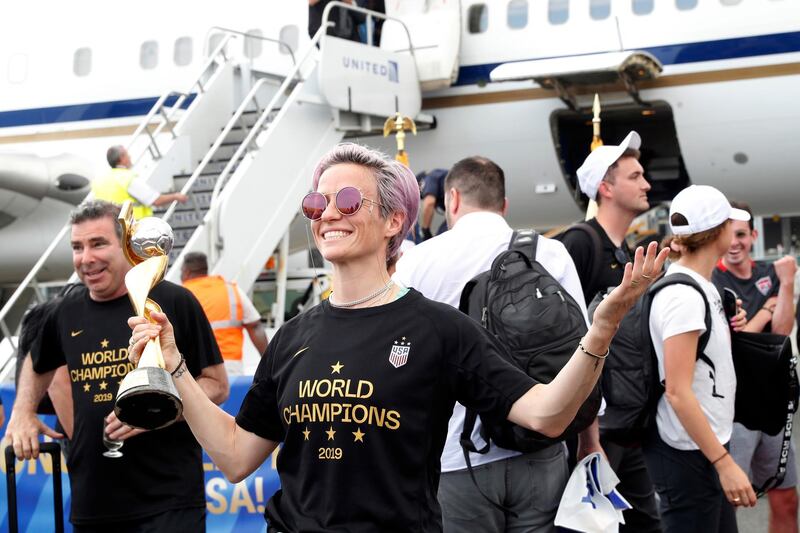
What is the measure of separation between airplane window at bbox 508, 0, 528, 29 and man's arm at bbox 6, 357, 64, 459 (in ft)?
25.8

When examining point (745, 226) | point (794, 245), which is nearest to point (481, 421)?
point (745, 226)

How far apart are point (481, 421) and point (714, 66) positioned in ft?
25.0

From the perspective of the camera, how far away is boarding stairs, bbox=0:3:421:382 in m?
9.29

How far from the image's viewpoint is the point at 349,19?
10.9m

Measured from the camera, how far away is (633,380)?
388 centimetres

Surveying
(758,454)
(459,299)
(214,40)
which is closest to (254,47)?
(214,40)

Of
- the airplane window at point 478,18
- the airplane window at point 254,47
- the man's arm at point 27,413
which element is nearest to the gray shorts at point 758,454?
the man's arm at point 27,413

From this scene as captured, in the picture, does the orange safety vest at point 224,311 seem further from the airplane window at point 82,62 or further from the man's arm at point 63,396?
the airplane window at point 82,62

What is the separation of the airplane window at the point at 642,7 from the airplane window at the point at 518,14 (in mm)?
1075

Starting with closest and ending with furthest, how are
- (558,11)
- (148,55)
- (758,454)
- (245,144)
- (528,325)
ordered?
(528,325) → (758,454) → (245,144) → (558,11) → (148,55)

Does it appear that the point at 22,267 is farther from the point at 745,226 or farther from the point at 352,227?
the point at 352,227

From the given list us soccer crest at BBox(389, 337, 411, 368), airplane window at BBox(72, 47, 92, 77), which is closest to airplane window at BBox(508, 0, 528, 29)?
airplane window at BBox(72, 47, 92, 77)

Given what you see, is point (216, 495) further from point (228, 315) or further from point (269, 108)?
point (269, 108)

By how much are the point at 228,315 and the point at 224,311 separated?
4 centimetres
